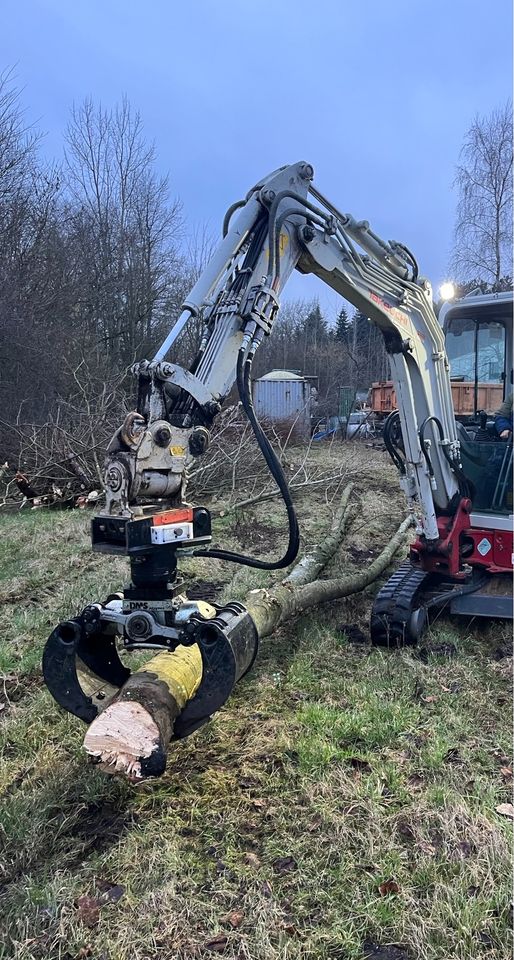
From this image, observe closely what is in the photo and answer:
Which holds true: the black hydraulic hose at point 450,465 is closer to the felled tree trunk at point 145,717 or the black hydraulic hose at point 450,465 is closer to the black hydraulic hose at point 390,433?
the black hydraulic hose at point 390,433

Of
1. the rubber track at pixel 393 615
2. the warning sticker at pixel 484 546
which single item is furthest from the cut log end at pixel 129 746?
the warning sticker at pixel 484 546

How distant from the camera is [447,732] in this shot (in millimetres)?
3838

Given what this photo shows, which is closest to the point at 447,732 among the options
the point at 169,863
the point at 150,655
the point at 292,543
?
the point at 292,543

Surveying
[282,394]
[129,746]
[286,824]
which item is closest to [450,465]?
[286,824]

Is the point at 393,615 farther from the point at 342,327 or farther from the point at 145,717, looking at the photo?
the point at 342,327

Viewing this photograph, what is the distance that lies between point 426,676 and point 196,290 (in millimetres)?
3062

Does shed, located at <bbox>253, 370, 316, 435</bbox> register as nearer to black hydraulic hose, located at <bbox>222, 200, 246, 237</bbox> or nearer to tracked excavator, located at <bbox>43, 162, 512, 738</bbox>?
tracked excavator, located at <bbox>43, 162, 512, 738</bbox>

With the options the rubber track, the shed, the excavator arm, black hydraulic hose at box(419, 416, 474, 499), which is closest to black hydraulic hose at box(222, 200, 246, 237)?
the excavator arm

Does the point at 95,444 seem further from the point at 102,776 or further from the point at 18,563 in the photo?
the point at 102,776

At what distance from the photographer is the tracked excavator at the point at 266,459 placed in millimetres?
3281

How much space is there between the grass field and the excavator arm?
0.47m

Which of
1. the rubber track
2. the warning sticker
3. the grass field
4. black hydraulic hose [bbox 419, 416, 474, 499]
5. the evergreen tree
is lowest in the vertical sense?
the grass field

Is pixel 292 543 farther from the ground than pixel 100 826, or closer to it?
farther from the ground

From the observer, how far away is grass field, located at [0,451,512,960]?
Result: 7.95 feet
